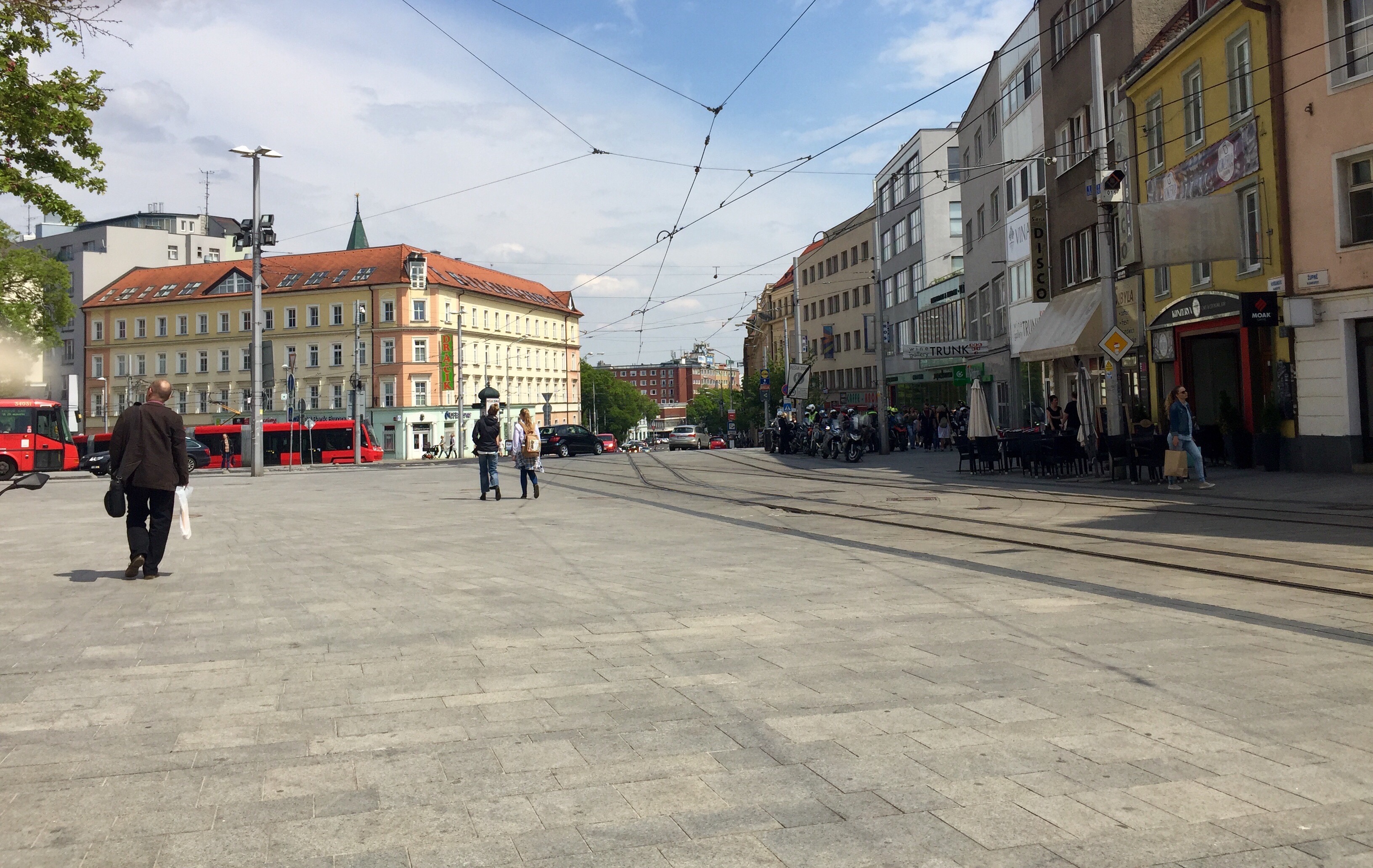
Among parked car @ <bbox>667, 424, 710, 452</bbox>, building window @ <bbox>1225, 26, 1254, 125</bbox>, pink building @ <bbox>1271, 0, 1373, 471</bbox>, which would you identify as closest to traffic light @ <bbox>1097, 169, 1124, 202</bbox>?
pink building @ <bbox>1271, 0, 1373, 471</bbox>

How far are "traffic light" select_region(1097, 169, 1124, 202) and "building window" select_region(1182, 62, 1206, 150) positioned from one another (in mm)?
4896

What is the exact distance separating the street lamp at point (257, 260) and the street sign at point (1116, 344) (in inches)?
898

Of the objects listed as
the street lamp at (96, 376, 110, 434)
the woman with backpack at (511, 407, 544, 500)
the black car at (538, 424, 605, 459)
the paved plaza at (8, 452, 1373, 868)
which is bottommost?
the paved plaza at (8, 452, 1373, 868)

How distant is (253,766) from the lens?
14.8ft

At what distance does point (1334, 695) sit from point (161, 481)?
905cm

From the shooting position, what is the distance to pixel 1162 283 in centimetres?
2725

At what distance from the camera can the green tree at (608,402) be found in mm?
149500

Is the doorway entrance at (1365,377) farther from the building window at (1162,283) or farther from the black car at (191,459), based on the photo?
the black car at (191,459)

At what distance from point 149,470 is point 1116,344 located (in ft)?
53.9

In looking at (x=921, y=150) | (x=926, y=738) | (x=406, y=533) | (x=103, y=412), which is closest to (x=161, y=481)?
(x=406, y=533)

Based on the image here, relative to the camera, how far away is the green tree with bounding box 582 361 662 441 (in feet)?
490

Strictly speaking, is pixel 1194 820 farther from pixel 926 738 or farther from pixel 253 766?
pixel 253 766

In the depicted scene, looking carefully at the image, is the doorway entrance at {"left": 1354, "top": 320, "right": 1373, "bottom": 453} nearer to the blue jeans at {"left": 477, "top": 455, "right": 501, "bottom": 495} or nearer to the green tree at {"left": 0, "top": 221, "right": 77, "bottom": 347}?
the blue jeans at {"left": 477, "top": 455, "right": 501, "bottom": 495}

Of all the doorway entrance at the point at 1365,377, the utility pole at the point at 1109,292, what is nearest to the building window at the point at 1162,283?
the utility pole at the point at 1109,292
